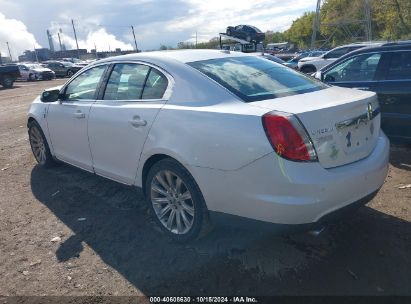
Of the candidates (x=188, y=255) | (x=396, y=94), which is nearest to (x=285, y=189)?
(x=188, y=255)

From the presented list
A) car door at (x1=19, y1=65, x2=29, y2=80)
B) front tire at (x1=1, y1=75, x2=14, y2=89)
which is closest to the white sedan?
front tire at (x1=1, y1=75, x2=14, y2=89)

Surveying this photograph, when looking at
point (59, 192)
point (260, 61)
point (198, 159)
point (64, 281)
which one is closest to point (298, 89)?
point (260, 61)

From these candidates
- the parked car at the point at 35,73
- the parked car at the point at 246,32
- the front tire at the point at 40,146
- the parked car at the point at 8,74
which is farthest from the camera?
the parked car at the point at 246,32

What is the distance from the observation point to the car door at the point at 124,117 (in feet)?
11.8

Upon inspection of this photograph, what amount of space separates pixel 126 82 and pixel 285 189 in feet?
6.92

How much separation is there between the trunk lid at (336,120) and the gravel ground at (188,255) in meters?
0.79

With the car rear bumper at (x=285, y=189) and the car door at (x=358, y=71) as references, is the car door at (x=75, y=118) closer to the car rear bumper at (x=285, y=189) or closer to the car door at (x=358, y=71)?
the car rear bumper at (x=285, y=189)

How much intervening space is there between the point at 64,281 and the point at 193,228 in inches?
43.6

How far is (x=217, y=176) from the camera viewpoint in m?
2.99

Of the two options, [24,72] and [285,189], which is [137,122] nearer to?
[285,189]

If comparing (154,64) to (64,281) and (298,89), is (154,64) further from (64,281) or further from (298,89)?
(64,281)

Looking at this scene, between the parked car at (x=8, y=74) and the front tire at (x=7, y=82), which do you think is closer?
the parked car at (x=8, y=74)

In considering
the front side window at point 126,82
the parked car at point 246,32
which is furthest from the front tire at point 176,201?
the parked car at point 246,32

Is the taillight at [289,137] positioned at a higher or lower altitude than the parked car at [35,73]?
higher
